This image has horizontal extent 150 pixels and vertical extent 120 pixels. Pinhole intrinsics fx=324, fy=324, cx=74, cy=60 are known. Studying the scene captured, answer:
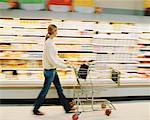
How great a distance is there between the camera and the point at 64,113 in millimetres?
5820

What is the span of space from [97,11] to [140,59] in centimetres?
153

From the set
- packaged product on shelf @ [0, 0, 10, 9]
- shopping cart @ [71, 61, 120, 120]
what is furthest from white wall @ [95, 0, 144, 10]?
packaged product on shelf @ [0, 0, 10, 9]

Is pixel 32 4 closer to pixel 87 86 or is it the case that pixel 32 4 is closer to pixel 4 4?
pixel 4 4

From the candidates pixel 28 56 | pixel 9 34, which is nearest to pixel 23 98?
pixel 28 56

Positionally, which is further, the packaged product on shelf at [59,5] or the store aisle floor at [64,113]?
the packaged product on shelf at [59,5]

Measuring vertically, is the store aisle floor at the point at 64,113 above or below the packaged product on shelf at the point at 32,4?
below

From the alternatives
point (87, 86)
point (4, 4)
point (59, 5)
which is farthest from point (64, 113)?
point (4, 4)

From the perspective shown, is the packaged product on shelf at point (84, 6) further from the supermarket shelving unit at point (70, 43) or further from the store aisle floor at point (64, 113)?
the store aisle floor at point (64, 113)

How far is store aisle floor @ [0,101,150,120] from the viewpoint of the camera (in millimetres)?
5538

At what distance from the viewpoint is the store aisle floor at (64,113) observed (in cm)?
554

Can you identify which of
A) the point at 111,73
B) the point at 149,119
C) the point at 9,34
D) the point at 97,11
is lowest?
the point at 149,119

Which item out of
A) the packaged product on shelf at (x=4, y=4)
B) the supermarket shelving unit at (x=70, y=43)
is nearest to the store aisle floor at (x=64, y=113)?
the supermarket shelving unit at (x=70, y=43)

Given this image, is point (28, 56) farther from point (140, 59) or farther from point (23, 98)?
point (140, 59)

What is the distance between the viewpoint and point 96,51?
21.9ft
